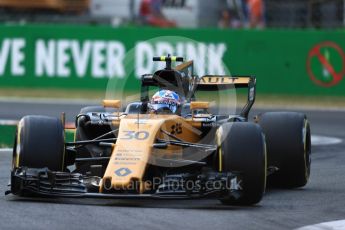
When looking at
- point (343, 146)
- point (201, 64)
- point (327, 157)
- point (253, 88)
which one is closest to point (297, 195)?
point (253, 88)

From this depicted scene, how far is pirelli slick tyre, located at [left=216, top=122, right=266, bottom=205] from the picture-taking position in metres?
10.3

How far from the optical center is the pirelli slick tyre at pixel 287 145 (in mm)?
11969

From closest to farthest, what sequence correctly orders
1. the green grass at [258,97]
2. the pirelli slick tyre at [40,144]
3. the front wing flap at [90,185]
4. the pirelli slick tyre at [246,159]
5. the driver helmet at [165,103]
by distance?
the front wing flap at [90,185], the pirelli slick tyre at [246,159], the pirelli slick tyre at [40,144], the driver helmet at [165,103], the green grass at [258,97]

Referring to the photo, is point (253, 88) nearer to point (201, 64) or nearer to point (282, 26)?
point (201, 64)

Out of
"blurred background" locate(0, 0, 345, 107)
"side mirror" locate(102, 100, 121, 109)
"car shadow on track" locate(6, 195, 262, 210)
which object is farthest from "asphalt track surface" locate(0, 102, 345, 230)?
"blurred background" locate(0, 0, 345, 107)

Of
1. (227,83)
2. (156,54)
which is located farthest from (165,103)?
(156,54)

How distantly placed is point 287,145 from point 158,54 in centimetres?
1529

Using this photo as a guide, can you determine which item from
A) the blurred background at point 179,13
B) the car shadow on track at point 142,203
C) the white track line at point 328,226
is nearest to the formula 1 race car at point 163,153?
the car shadow on track at point 142,203

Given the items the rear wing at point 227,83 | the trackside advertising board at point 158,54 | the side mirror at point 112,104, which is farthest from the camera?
the trackside advertising board at point 158,54

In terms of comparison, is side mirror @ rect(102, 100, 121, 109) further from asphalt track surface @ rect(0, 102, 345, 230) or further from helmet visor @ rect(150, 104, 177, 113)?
asphalt track surface @ rect(0, 102, 345, 230)

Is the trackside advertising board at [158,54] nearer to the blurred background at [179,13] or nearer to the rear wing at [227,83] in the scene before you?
the blurred background at [179,13]

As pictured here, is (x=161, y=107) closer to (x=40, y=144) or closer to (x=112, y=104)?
(x=112, y=104)

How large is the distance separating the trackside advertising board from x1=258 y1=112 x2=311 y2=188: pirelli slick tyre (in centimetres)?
1439

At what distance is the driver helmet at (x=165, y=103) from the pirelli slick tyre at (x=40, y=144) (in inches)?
50.4
